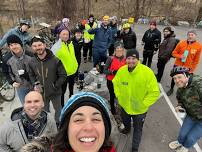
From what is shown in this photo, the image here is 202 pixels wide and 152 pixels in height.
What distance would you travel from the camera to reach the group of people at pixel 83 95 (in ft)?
5.93

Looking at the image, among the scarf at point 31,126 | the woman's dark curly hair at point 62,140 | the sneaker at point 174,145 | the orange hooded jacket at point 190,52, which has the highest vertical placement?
the woman's dark curly hair at point 62,140

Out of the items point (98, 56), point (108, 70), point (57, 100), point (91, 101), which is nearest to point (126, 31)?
point (98, 56)

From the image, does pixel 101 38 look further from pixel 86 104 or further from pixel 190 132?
pixel 86 104

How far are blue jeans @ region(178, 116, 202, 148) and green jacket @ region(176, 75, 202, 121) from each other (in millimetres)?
195

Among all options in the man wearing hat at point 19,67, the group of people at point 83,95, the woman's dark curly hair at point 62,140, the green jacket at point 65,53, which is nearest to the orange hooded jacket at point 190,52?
the group of people at point 83,95

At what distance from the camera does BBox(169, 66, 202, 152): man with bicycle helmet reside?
4.01 meters

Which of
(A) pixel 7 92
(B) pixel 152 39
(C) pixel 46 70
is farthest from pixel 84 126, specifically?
(B) pixel 152 39

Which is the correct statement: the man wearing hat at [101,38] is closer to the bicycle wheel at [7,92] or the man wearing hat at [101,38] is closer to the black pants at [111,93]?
the black pants at [111,93]

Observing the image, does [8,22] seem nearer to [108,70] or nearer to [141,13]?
[141,13]

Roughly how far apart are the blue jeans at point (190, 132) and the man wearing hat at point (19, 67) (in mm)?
2990

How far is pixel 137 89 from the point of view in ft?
13.9

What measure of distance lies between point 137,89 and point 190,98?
2.92 ft

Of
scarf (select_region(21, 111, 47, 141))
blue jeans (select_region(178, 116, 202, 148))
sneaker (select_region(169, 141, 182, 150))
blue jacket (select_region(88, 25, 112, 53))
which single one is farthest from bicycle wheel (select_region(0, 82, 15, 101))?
blue jeans (select_region(178, 116, 202, 148))

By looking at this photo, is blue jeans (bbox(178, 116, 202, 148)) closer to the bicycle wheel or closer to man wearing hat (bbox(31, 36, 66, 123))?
man wearing hat (bbox(31, 36, 66, 123))
